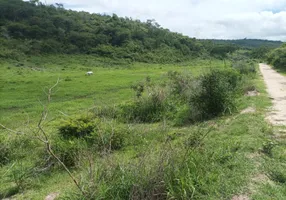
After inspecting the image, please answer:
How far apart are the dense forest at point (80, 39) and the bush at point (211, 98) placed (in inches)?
1684

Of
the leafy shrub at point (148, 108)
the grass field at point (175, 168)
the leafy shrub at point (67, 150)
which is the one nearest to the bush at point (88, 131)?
the grass field at point (175, 168)

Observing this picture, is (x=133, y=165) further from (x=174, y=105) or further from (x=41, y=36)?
(x=41, y=36)

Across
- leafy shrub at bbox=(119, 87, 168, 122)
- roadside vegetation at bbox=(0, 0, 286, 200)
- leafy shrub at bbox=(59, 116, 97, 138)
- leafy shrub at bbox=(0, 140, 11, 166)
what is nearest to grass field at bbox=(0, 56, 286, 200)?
roadside vegetation at bbox=(0, 0, 286, 200)

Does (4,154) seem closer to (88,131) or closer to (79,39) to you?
(88,131)

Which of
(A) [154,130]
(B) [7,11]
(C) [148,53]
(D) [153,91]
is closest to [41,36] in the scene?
(B) [7,11]

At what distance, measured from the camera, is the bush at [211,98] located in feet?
35.6

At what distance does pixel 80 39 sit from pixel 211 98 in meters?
55.0

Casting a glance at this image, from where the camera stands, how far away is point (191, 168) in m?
4.89

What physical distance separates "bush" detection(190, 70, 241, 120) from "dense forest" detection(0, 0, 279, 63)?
42770mm

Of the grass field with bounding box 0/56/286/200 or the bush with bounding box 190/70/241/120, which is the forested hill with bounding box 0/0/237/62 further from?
the grass field with bounding box 0/56/286/200

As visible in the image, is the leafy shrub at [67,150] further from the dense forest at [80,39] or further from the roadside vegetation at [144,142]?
the dense forest at [80,39]

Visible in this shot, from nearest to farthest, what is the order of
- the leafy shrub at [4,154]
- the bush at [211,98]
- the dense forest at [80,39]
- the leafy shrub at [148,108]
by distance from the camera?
1. the leafy shrub at [4,154]
2. the bush at [211,98]
3. the leafy shrub at [148,108]
4. the dense forest at [80,39]

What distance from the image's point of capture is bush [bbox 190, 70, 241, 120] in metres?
10.8

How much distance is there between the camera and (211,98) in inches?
432
